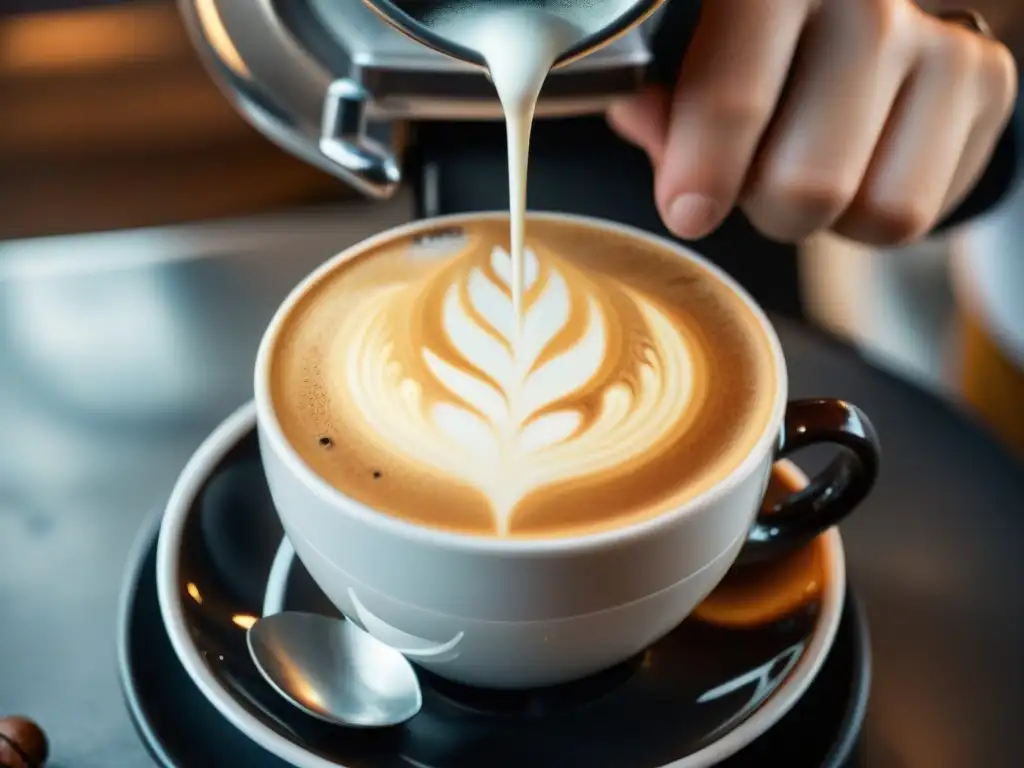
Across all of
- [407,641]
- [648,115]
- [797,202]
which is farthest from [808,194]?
[407,641]

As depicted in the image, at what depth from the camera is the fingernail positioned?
608 millimetres

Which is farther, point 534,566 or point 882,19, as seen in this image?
point 882,19

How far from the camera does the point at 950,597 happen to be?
1.95 feet

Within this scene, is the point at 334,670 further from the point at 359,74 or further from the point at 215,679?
the point at 359,74

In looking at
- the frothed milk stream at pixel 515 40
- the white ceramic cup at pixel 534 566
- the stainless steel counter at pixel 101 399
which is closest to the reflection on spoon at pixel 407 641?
the white ceramic cup at pixel 534 566

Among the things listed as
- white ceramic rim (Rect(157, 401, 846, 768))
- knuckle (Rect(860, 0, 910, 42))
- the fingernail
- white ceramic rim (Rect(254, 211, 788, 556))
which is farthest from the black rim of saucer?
knuckle (Rect(860, 0, 910, 42))

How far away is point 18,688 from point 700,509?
1.12 ft

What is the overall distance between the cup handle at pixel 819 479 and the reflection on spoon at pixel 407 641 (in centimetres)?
16

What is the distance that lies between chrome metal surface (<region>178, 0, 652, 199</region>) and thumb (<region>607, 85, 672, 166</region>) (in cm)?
3

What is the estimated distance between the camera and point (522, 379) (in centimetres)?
54

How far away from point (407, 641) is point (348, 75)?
1.09ft

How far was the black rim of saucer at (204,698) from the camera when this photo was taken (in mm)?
478

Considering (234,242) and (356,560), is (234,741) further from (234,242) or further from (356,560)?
(234,242)

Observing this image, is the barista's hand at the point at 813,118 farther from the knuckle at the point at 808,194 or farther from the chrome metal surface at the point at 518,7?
the chrome metal surface at the point at 518,7
